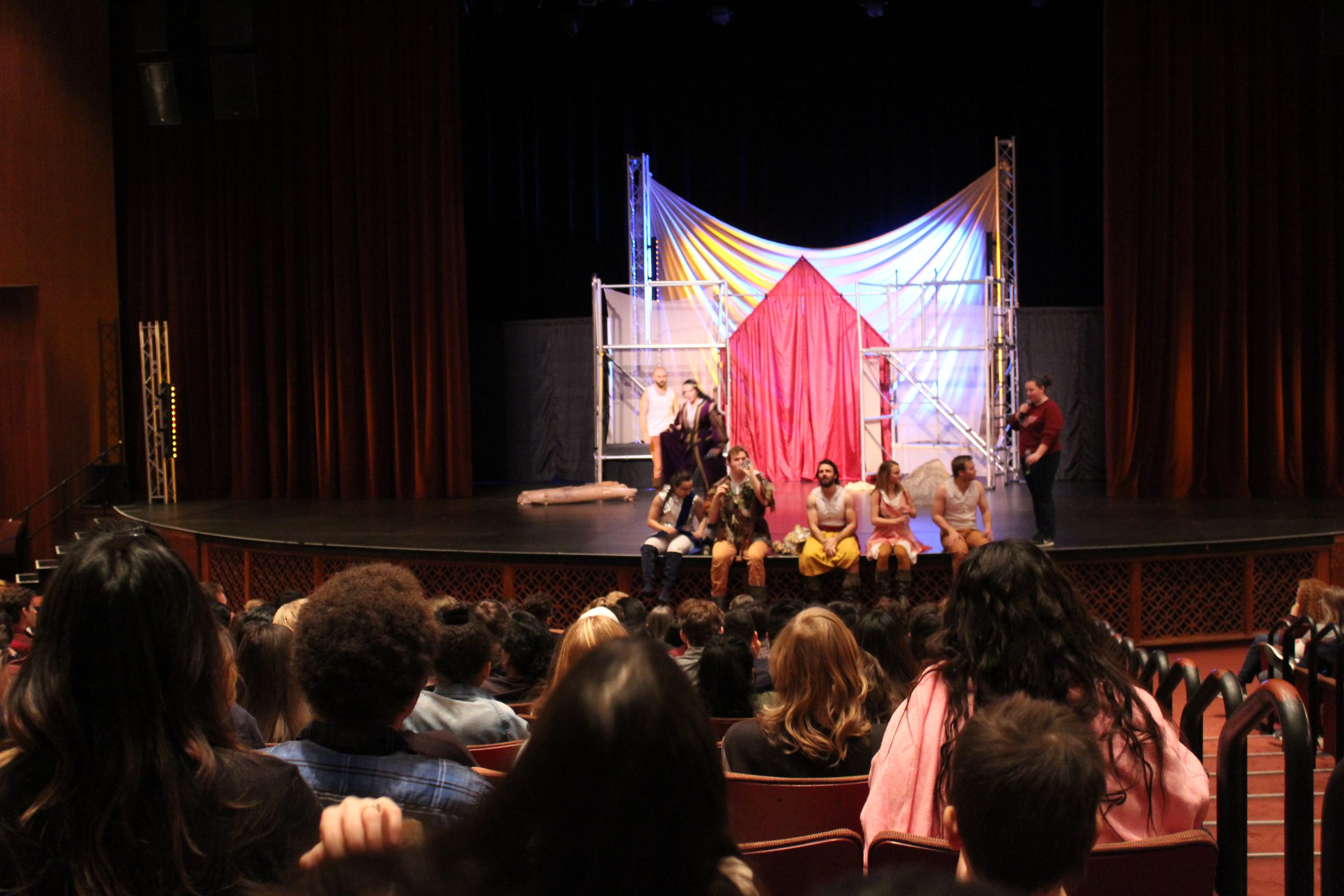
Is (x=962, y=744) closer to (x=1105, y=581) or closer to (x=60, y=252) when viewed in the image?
(x=1105, y=581)

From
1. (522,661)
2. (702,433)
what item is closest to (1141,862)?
(522,661)

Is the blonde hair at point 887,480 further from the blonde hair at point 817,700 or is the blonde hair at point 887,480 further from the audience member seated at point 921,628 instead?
the blonde hair at point 817,700

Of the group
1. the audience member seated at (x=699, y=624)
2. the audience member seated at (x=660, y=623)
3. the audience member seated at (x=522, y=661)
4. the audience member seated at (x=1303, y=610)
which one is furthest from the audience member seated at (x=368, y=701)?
the audience member seated at (x=1303, y=610)

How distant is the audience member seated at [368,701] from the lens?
63.1 inches

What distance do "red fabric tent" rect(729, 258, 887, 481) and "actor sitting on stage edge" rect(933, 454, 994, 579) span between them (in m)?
5.65

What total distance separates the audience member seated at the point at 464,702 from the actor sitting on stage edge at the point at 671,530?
414cm

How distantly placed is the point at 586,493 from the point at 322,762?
32.6ft

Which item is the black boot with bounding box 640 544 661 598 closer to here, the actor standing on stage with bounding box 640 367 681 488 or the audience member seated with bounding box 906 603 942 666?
the audience member seated with bounding box 906 603 942 666

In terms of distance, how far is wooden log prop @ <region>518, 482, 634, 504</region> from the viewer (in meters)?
11.2

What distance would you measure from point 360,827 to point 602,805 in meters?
0.42

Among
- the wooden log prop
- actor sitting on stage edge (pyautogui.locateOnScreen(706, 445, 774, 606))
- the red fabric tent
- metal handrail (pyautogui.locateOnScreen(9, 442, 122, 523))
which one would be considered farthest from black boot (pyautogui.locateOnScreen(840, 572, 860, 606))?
metal handrail (pyautogui.locateOnScreen(9, 442, 122, 523))

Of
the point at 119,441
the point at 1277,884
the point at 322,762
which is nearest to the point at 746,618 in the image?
the point at 1277,884

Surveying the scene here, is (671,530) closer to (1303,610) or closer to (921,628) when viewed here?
(921,628)

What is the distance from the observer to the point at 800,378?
13.0 meters
